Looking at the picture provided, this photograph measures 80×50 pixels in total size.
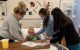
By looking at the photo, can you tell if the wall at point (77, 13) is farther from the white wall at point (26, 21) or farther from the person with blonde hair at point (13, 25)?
the person with blonde hair at point (13, 25)

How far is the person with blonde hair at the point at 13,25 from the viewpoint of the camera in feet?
10.4

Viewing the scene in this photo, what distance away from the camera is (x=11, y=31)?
10.5 feet

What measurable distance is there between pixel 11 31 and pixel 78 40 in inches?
47.7

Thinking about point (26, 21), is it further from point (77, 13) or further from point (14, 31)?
point (14, 31)

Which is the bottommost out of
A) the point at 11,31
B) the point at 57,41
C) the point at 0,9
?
the point at 57,41

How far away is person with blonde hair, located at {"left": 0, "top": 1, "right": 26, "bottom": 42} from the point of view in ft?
10.4

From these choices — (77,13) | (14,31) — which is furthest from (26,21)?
(14,31)

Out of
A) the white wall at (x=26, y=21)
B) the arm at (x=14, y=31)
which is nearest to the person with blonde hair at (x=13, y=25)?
the arm at (x=14, y=31)

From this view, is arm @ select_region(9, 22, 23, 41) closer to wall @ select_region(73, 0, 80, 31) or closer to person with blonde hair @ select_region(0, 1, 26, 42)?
person with blonde hair @ select_region(0, 1, 26, 42)

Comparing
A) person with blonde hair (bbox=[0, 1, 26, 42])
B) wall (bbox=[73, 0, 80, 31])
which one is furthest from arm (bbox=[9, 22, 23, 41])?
wall (bbox=[73, 0, 80, 31])

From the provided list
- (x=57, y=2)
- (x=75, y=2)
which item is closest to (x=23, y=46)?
(x=57, y=2)

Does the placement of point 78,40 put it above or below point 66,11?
below

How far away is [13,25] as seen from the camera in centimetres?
315

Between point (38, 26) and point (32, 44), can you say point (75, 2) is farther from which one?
point (32, 44)
